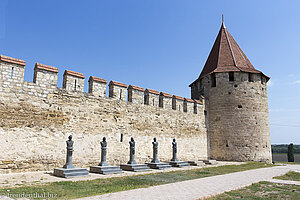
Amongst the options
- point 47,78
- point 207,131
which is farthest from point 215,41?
point 47,78

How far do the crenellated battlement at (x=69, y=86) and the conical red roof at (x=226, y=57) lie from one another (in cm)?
523

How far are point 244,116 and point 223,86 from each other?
259cm

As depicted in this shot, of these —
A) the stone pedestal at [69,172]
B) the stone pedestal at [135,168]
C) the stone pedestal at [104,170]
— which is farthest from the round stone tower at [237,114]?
the stone pedestal at [69,172]

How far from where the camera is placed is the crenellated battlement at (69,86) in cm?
863

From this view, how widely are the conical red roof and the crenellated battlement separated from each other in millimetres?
5229

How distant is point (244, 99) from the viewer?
16750 millimetres

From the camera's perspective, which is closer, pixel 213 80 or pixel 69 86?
pixel 69 86

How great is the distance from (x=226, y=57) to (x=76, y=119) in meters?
13.2

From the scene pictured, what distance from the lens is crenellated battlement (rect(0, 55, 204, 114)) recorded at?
8.63 m

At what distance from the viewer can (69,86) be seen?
10289mm

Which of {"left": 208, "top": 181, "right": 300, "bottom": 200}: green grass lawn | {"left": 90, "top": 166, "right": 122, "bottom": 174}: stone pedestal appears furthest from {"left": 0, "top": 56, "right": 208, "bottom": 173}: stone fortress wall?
{"left": 208, "top": 181, "right": 300, "bottom": 200}: green grass lawn

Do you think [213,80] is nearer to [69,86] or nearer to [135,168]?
[135,168]

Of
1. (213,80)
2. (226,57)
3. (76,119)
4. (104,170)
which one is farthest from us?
(226,57)

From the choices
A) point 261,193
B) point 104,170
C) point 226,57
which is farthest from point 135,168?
point 226,57
